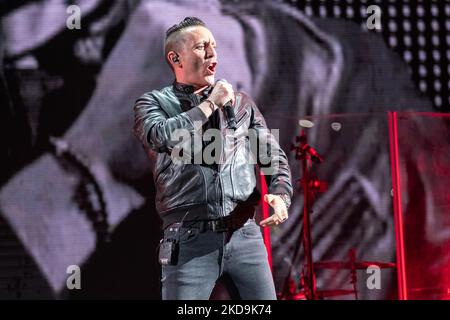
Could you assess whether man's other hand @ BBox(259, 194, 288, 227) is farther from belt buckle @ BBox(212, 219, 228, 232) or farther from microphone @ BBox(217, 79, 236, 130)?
microphone @ BBox(217, 79, 236, 130)

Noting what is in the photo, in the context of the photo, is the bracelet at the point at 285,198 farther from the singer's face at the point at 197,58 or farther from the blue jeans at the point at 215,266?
the singer's face at the point at 197,58

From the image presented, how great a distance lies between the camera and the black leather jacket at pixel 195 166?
1.95 metres

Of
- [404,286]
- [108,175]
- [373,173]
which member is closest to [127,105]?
[108,175]

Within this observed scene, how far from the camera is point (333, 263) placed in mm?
4477

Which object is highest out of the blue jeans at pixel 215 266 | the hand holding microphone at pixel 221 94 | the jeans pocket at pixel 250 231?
the hand holding microphone at pixel 221 94

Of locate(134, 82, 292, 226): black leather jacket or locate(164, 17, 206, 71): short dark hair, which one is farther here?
locate(164, 17, 206, 71): short dark hair

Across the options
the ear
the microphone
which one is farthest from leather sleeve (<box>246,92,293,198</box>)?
the ear

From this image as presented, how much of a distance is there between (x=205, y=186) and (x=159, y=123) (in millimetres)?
226

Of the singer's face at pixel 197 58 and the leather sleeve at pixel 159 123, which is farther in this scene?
the singer's face at pixel 197 58

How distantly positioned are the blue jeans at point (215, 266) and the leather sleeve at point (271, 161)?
18 centimetres

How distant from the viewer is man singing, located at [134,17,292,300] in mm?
1926

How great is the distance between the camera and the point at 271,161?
2102mm

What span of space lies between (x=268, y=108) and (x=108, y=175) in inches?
45.7

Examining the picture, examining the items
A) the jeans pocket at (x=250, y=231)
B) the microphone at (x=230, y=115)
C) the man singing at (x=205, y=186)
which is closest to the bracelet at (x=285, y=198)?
the man singing at (x=205, y=186)
